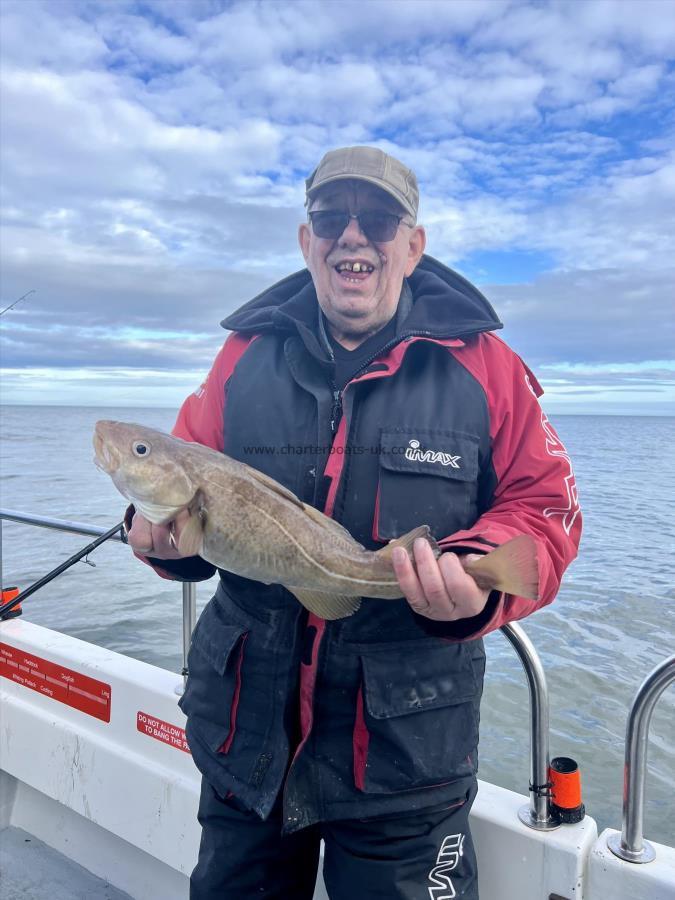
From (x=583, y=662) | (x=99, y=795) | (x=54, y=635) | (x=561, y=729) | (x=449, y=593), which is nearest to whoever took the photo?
(x=449, y=593)

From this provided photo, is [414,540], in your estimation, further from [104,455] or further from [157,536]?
[104,455]

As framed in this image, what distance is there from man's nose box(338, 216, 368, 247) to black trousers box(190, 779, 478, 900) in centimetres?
189

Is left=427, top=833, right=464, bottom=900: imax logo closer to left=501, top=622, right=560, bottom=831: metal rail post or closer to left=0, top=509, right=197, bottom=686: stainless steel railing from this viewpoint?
left=501, top=622, right=560, bottom=831: metal rail post

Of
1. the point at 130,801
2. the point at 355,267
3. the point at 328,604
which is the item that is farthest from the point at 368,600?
the point at 130,801

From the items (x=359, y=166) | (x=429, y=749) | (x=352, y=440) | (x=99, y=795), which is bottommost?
(x=99, y=795)

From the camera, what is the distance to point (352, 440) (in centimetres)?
229

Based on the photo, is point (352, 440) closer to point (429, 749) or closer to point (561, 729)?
point (429, 749)

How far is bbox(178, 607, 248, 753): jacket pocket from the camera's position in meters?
2.28

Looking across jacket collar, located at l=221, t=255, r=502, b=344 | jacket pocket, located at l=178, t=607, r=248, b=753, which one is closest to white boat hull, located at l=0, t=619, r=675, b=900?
jacket pocket, located at l=178, t=607, r=248, b=753

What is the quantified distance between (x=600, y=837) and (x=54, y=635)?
131 inches

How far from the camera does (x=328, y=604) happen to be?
2125 millimetres

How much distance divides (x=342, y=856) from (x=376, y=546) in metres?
0.99

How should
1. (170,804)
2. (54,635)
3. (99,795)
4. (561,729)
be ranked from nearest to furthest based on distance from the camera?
(170,804) < (99,795) < (54,635) < (561,729)

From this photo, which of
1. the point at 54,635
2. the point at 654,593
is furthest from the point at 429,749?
the point at 654,593
